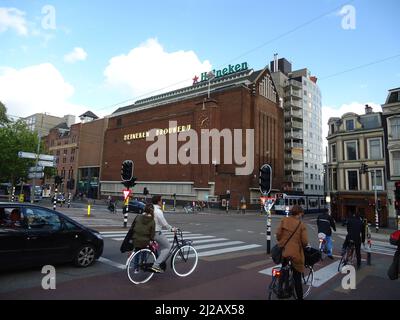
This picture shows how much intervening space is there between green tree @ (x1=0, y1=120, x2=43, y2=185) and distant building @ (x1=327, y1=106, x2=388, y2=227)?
40.2 meters

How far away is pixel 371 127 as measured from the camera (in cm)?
3650

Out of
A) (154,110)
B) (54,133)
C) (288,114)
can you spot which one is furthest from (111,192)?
(288,114)

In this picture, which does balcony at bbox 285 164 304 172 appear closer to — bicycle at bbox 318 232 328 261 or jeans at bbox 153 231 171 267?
bicycle at bbox 318 232 328 261

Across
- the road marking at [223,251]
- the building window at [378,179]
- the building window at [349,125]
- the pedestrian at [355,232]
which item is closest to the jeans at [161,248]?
the road marking at [223,251]

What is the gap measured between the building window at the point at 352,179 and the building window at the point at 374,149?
8.68 feet

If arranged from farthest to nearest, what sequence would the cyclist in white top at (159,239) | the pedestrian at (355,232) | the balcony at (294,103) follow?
the balcony at (294,103), the pedestrian at (355,232), the cyclist in white top at (159,239)

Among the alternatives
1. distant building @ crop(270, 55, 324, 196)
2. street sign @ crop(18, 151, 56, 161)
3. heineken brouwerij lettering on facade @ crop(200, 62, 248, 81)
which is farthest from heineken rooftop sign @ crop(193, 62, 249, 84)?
street sign @ crop(18, 151, 56, 161)

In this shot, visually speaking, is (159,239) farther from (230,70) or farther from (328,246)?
(230,70)

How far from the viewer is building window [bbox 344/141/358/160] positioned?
37.5 m

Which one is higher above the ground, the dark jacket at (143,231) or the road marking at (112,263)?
the dark jacket at (143,231)

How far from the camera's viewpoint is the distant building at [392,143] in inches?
1276

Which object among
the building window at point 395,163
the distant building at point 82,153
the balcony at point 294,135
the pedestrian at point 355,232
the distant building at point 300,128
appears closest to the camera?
the pedestrian at point 355,232

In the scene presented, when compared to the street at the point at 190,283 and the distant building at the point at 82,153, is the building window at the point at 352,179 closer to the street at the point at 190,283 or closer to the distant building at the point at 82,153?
the street at the point at 190,283
